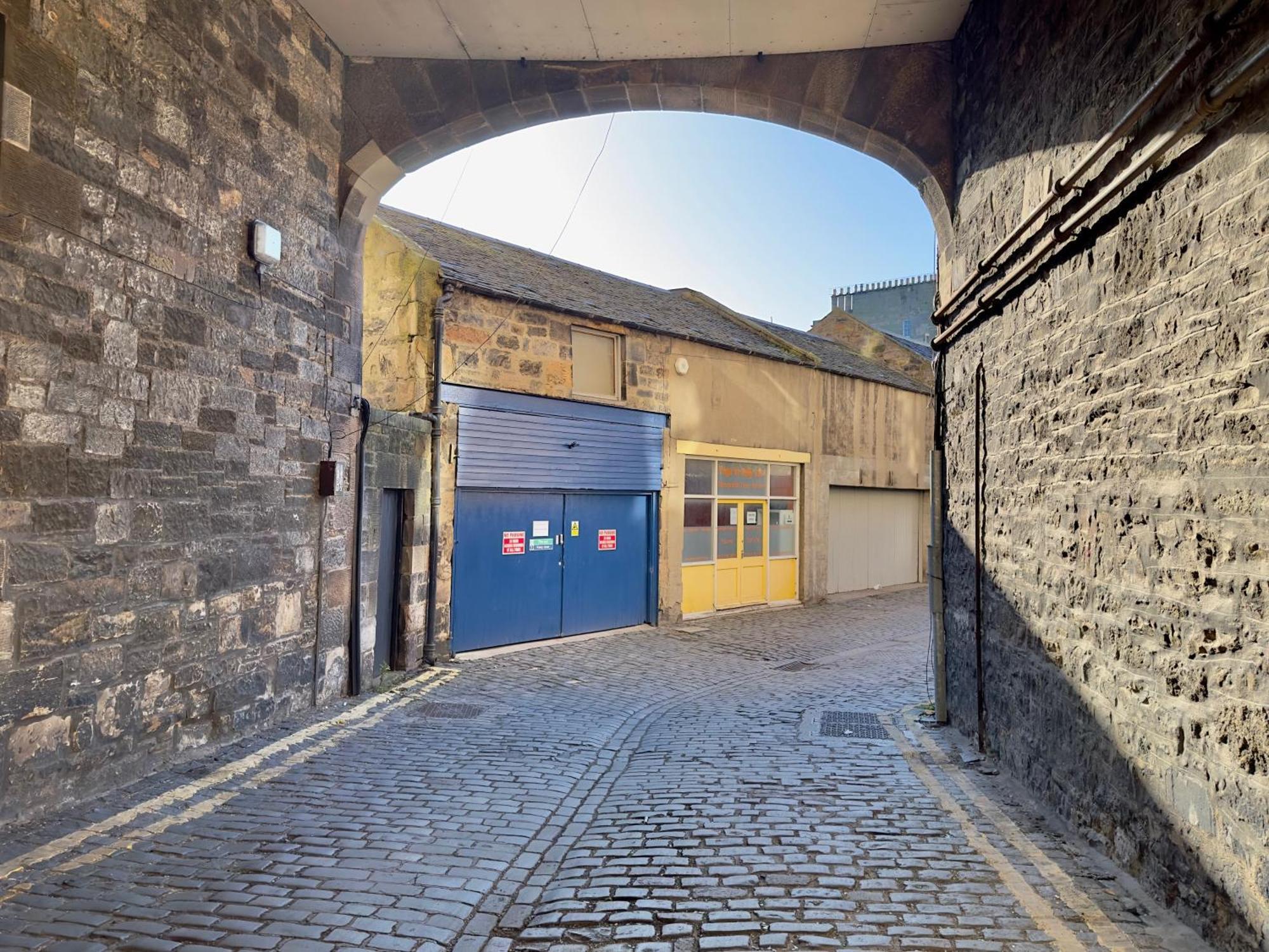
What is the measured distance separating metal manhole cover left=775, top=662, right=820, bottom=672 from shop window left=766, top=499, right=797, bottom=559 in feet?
17.7

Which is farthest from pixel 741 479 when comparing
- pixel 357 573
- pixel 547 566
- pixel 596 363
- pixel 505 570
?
pixel 357 573

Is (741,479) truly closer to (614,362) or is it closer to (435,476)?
(614,362)

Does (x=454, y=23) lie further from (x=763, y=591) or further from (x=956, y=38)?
(x=763, y=591)

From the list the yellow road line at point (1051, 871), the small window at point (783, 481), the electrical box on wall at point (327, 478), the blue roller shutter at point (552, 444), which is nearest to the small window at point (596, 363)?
the blue roller shutter at point (552, 444)

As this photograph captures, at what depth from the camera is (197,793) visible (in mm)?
4977

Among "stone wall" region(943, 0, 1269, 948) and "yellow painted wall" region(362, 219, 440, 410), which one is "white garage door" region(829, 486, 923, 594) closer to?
"yellow painted wall" region(362, 219, 440, 410)

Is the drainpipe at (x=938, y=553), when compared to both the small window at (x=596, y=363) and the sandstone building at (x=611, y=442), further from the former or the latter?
the small window at (x=596, y=363)

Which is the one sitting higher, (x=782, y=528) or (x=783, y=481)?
(x=783, y=481)

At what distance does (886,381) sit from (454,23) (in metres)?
14.1

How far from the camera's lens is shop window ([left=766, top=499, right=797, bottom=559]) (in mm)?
16062

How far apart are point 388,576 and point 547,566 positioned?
2.79 m

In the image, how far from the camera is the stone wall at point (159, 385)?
14.3 ft

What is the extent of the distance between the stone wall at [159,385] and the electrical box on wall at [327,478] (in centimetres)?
13

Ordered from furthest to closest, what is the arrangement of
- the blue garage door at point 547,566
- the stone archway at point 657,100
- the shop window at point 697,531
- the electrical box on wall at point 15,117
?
the shop window at point 697,531, the blue garage door at point 547,566, the stone archway at point 657,100, the electrical box on wall at point 15,117
